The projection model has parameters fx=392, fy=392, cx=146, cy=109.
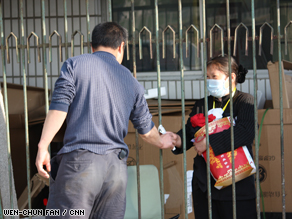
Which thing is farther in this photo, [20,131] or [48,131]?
[20,131]

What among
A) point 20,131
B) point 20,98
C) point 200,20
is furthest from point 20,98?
point 200,20

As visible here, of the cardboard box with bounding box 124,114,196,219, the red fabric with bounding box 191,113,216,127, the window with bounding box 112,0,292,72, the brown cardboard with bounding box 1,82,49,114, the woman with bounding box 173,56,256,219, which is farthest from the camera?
the window with bounding box 112,0,292,72

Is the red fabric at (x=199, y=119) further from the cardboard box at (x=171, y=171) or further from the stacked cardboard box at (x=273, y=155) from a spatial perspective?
the stacked cardboard box at (x=273, y=155)

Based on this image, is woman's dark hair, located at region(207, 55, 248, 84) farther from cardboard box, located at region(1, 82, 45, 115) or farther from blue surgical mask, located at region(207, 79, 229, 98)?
cardboard box, located at region(1, 82, 45, 115)

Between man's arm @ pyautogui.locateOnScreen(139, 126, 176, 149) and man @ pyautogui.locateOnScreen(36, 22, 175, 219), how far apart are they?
249 mm

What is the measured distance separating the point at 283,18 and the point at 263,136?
5.93ft

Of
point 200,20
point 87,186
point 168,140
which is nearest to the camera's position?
point 87,186

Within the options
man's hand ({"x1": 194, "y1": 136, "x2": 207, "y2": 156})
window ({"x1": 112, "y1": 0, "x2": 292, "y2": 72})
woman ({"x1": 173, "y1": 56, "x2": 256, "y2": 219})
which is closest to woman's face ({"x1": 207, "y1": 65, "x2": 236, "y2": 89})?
woman ({"x1": 173, "y1": 56, "x2": 256, "y2": 219})

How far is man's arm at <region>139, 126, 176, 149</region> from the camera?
2259 millimetres

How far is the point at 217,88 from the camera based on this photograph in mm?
2473

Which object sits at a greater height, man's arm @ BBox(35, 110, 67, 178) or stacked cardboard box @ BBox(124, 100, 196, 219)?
man's arm @ BBox(35, 110, 67, 178)

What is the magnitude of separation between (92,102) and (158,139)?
58cm

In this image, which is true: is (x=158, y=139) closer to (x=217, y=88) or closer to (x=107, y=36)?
(x=217, y=88)

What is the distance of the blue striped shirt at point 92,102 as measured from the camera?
1918 mm
